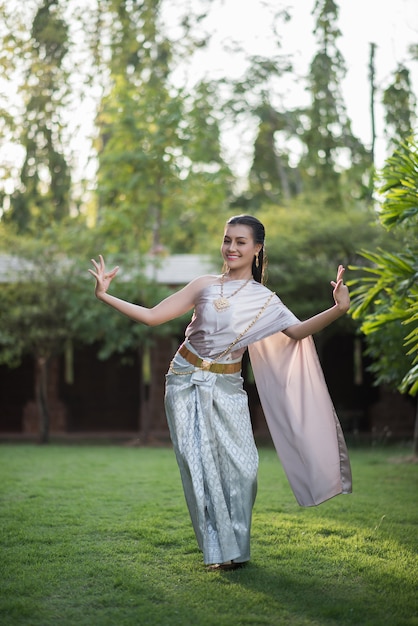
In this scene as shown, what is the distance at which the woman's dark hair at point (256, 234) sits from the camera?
4359mm

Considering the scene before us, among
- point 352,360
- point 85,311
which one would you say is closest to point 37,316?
point 85,311

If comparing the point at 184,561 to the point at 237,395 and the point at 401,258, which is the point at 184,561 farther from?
the point at 401,258

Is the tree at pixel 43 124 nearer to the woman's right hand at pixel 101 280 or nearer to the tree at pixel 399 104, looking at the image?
the tree at pixel 399 104

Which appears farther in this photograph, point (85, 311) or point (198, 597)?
point (85, 311)

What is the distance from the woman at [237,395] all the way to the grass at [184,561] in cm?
35

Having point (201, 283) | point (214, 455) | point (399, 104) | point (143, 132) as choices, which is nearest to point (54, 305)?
point (143, 132)

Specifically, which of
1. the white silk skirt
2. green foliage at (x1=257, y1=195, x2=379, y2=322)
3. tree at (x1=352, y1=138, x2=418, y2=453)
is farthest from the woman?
green foliage at (x1=257, y1=195, x2=379, y2=322)

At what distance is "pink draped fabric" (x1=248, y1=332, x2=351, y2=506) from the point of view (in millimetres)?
4438

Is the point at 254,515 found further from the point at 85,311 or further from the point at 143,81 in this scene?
the point at 143,81

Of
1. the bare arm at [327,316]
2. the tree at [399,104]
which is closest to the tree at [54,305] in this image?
the tree at [399,104]

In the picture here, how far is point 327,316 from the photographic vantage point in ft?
13.6

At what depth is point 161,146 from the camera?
14555 mm

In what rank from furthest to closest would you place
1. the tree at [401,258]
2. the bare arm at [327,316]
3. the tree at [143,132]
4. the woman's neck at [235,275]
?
the tree at [143,132] → the tree at [401,258] → the woman's neck at [235,275] → the bare arm at [327,316]

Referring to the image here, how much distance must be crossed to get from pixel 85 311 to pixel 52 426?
10.9ft
